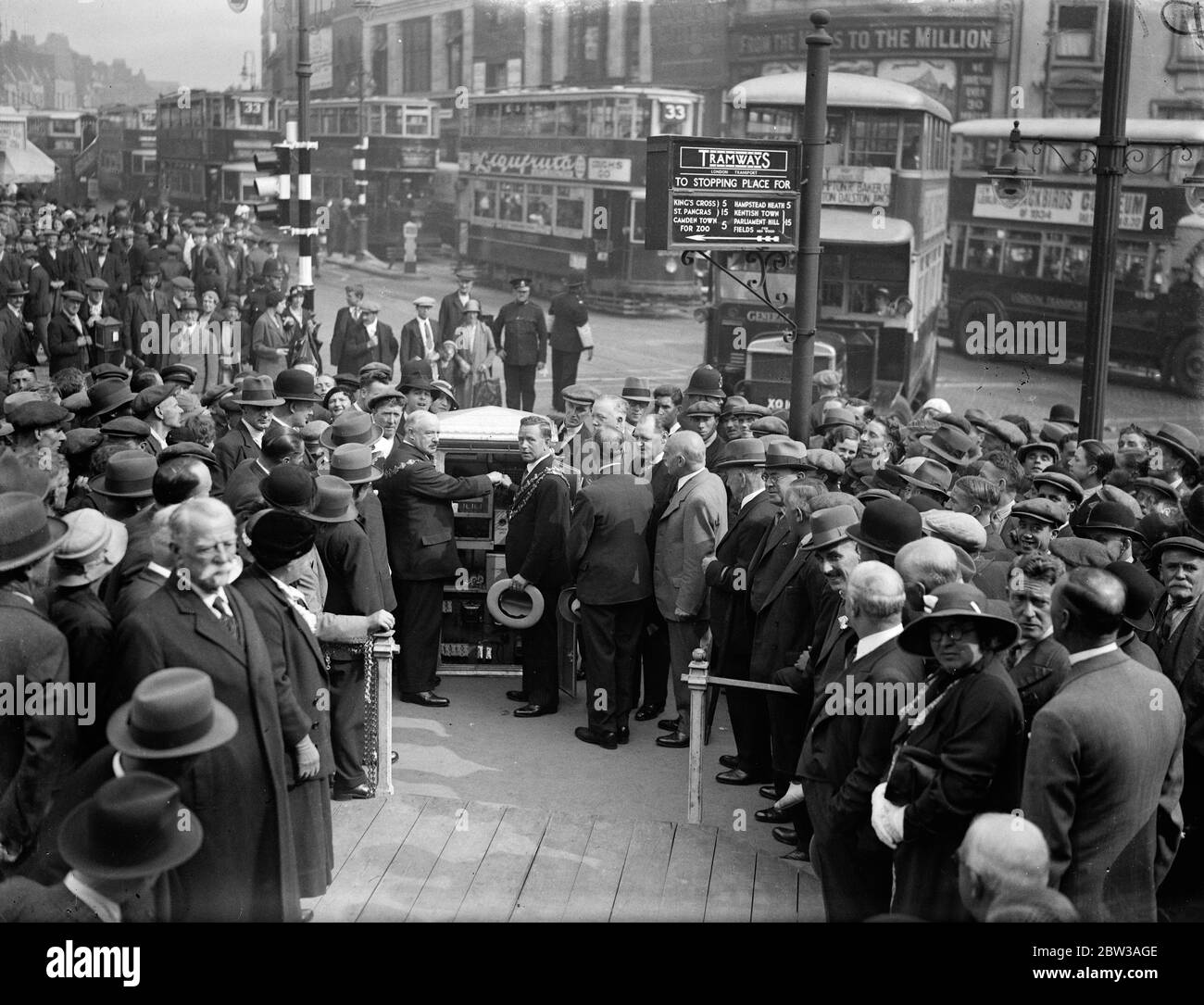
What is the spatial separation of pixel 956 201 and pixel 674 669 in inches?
408

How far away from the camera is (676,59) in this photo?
1667 cm

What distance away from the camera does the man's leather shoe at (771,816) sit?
6855mm

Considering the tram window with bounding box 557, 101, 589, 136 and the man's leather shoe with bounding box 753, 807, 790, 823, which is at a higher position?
the tram window with bounding box 557, 101, 589, 136

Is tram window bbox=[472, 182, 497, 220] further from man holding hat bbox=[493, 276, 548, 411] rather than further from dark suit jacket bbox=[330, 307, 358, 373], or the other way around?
dark suit jacket bbox=[330, 307, 358, 373]

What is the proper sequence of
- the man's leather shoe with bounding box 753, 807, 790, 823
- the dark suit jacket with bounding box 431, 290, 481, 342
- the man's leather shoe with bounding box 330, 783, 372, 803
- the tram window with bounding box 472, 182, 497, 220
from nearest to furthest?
1. the man's leather shoe with bounding box 753, 807, 790, 823
2. the man's leather shoe with bounding box 330, 783, 372, 803
3. the dark suit jacket with bounding box 431, 290, 481, 342
4. the tram window with bounding box 472, 182, 497, 220

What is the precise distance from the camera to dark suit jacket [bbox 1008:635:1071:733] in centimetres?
493

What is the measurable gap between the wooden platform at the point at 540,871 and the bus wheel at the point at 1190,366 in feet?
38.1

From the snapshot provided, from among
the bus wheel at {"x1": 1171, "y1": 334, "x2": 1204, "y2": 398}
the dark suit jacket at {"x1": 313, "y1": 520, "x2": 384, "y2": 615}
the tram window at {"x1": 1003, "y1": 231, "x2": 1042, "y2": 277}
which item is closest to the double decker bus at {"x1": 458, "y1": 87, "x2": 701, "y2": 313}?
the tram window at {"x1": 1003, "y1": 231, "x2": 1042, "y2": 277}

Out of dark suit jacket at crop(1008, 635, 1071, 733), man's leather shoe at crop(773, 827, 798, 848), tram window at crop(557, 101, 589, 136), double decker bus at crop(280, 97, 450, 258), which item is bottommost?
man's leather shoe at crop(773, 827, 798, 848)

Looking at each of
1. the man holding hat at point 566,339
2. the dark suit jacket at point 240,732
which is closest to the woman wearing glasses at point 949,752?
the dark suit jacket at point 240,732

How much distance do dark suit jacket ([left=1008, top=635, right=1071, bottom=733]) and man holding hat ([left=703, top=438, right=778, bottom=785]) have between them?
7.71 ft
